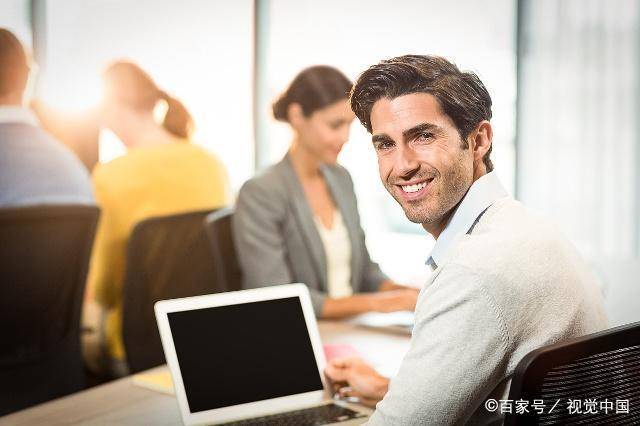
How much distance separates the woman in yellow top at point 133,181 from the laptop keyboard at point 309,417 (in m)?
1.47

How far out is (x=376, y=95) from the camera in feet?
4.25

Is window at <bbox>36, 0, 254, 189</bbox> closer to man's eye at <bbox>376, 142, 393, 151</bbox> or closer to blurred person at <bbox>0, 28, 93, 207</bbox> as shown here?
blurred person at <bbox>0, 28, 93, 207</bbox>

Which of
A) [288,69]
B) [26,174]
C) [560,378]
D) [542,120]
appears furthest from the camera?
[288,69]

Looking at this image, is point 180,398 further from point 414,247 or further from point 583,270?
point 414,247

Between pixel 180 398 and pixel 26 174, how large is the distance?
165cm

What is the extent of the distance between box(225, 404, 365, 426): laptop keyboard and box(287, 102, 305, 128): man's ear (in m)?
1.30

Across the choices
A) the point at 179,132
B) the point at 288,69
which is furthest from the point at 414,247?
the point at 179,132

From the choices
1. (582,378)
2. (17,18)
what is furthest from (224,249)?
(17,18)

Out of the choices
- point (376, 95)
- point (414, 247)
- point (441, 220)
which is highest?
point (376, 95)

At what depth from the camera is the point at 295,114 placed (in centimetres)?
259

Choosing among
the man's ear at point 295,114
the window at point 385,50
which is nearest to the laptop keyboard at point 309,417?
the man's ear at point 295,114

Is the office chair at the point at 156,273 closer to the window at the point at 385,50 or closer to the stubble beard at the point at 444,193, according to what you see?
the stubble beard at the point at 444,193

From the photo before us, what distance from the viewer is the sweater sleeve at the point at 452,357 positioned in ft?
3.37

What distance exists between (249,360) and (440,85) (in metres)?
0.59
